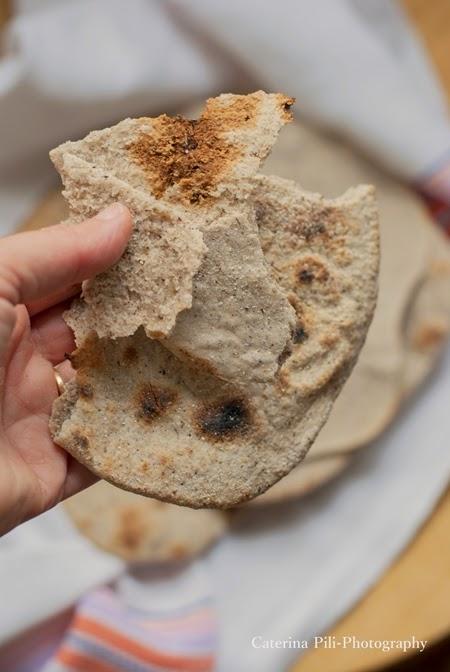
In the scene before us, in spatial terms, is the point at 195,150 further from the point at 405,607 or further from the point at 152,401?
the point at 405,607

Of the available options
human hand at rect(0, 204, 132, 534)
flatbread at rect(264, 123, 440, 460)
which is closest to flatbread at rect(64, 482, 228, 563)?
flatbread at rect(264, 123, 440, 460)

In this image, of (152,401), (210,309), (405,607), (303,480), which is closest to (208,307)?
(210,309)

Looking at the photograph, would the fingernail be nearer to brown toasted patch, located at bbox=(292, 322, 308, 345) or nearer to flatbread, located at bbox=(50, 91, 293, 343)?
flatbread, located at bbox=(50, 91, 293, 343)

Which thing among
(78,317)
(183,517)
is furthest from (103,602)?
(78,317)

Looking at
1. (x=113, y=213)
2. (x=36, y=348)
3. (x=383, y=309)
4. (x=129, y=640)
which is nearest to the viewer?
(x=113, y=213)

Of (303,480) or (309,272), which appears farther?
(303,480)

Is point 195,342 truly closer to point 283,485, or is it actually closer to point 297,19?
point 283,485
